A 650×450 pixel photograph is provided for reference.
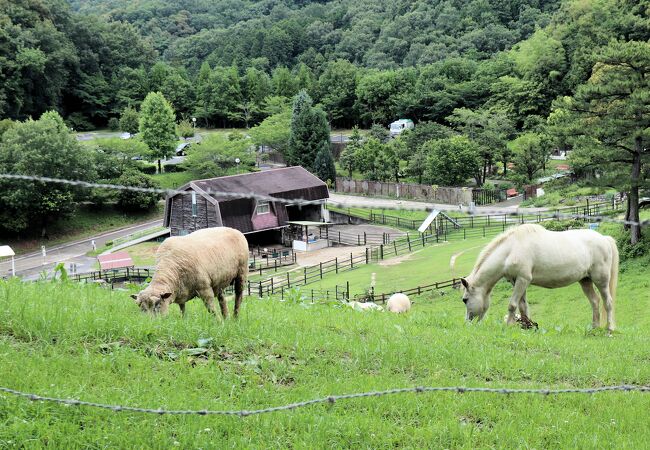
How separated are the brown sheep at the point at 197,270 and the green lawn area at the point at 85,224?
140 ft

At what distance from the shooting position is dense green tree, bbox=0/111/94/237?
1898 inches

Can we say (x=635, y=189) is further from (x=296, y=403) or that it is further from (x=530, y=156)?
(x=530, y=156)

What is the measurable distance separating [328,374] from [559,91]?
69.7m

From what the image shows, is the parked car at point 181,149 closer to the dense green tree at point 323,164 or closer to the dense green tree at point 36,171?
the dense green tree at point 323,164

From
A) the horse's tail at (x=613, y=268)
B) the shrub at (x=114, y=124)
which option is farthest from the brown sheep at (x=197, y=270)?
the shrub at (x=114, y=124)

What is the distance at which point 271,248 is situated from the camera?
47000 millimetres

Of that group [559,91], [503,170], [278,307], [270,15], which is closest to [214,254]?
[278,307]

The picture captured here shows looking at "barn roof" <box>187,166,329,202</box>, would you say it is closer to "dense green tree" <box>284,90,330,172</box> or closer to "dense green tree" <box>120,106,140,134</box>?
"dense green tree" <box>284,90,330,172</box>

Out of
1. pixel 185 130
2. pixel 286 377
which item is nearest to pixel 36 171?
pixel 185 130

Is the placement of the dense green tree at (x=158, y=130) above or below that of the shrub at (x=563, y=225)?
above

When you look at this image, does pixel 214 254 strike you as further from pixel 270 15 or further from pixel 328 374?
pixel 270 15

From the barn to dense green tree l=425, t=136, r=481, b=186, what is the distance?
12.0 m

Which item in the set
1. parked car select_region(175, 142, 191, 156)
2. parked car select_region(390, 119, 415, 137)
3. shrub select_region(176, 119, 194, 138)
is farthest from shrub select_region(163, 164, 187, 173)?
parked car select_region(390, 119, 415, 137)

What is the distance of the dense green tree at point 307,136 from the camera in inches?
2589
